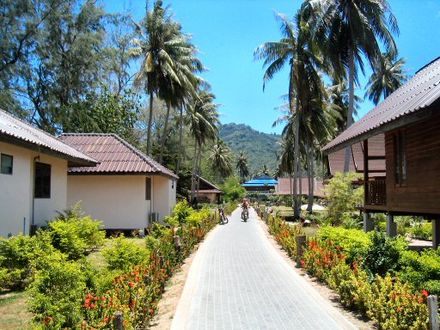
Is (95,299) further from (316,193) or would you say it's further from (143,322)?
(316,193)

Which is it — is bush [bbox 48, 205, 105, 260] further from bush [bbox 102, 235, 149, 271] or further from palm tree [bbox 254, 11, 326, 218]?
palm tree [bbox 254, 11, 326, 218]

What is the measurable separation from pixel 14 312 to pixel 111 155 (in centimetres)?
1521

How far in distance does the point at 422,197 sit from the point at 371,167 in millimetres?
13105

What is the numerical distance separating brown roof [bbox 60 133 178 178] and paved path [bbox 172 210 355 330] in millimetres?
7719

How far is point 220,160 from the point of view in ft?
303

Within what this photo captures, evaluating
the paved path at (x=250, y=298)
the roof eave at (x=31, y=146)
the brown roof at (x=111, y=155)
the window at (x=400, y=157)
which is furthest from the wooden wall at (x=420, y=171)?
the brown roof at (x=111, y=155)

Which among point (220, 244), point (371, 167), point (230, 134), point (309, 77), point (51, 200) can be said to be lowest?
point (220, 244)

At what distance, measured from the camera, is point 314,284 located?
10305 millimetres

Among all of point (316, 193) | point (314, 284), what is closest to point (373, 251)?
point (314, 284)

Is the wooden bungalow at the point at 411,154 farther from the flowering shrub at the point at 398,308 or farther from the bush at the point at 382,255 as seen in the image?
the flowering shrub at the point at 398,308

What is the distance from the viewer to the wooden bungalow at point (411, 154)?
10219 mm

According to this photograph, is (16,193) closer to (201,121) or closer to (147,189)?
(147,189)

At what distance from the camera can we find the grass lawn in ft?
22.9

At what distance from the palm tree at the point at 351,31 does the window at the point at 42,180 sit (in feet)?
55.0
